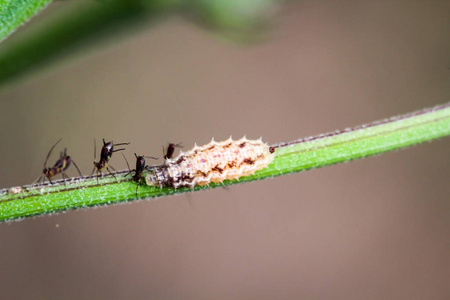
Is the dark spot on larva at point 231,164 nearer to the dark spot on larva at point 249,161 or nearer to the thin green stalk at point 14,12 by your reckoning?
the dark spot on larva at point 249,161

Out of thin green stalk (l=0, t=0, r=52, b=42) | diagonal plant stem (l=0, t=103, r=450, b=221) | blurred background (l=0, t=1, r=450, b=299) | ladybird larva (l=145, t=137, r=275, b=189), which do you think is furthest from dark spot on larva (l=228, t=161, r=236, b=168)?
blurred background (l=0, t=1, r=450, b=299)

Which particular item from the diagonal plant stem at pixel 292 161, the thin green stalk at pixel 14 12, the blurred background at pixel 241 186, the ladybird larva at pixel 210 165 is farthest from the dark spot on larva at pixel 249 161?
the blurred background at pixel 241 186

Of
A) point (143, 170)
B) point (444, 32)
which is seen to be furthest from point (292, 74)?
point (143, 170)

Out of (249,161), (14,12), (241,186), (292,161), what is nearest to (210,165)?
(249,161)

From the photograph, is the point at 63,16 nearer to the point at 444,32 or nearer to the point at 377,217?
the point at 377,217

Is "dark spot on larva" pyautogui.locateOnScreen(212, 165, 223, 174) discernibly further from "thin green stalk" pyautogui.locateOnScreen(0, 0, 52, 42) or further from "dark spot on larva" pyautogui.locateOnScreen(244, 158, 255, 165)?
"thin green stalk" pyautogui.locateOnScreen(0, 0, 52, 42)
